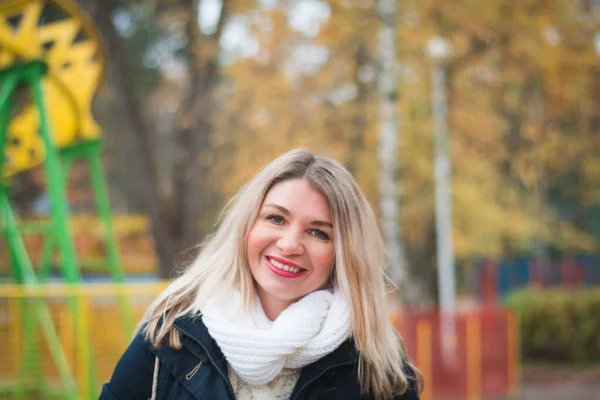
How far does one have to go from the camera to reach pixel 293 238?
6.97 ft

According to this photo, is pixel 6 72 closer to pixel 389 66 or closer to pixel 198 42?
pixel 198 42

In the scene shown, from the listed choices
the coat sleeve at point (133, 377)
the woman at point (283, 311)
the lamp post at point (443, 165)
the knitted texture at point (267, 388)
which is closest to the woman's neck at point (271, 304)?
the woman at point (283, 311)

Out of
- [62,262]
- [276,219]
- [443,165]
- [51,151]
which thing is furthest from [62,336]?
[443,165]

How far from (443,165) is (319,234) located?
1152cm

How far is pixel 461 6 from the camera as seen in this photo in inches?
448

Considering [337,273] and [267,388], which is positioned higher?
[337,273]

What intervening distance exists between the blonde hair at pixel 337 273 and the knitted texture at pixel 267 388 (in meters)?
0.21

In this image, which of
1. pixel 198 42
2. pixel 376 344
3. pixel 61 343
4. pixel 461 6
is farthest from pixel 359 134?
pixel 376 344

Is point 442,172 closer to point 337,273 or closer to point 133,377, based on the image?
point 337,273

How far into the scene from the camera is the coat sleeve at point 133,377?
2078 mm

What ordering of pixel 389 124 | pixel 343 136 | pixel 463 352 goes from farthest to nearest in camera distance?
pixel 343 136, pixel 389 124, pixel 463 352

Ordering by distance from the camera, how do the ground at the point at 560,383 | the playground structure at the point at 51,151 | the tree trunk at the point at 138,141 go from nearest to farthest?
the playground structure at the point at 51,151, the tree trunk at the point at 138,141, the ground at the point at 560,383

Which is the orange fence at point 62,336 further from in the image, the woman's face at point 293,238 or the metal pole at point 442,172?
the metal pole at point 442,172

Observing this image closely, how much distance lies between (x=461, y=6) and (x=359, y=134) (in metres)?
3.16
